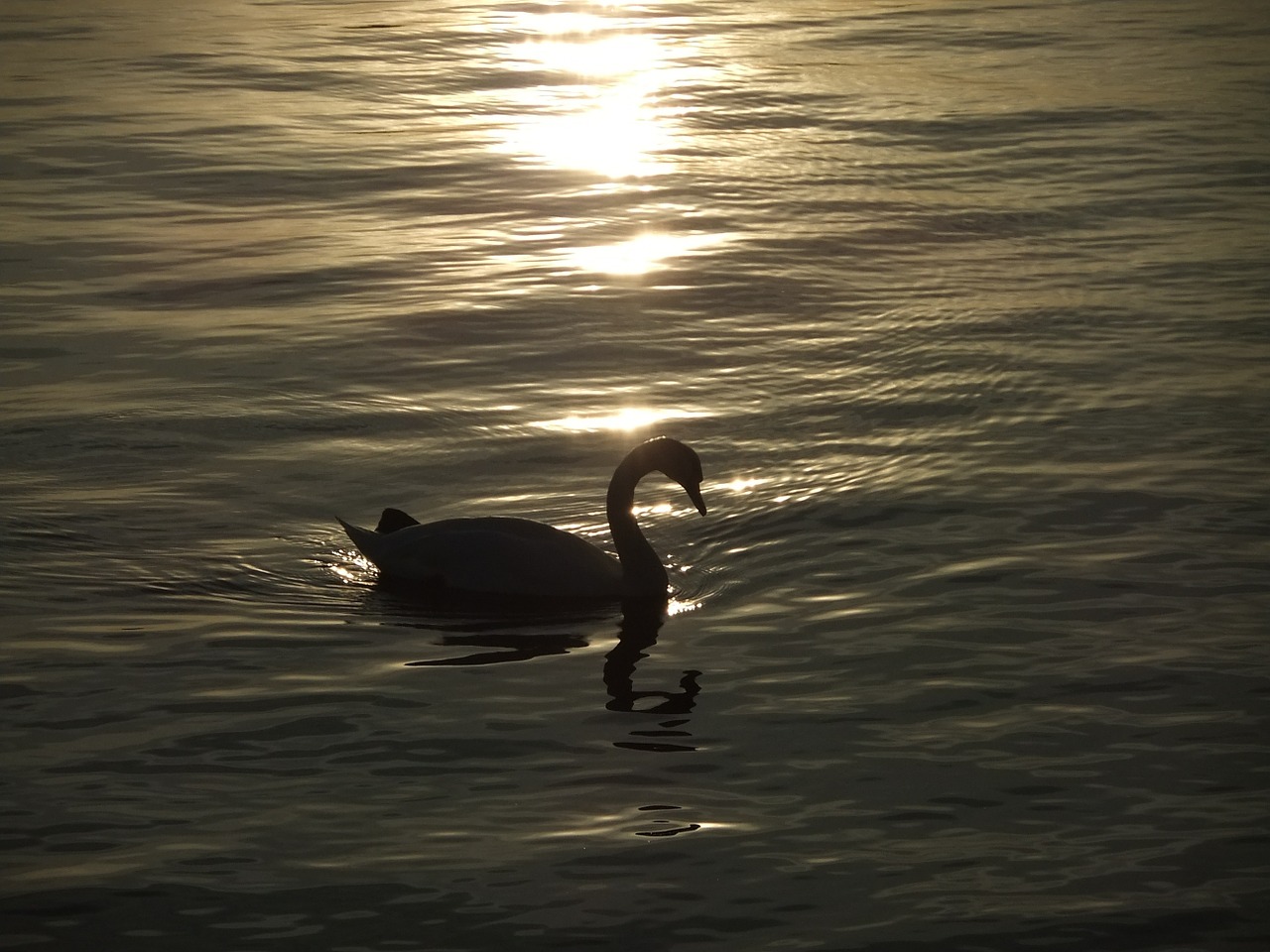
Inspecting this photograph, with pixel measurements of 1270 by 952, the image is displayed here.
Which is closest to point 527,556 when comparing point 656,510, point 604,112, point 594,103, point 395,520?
point 395,520

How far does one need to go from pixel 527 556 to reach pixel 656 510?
75.6 inches

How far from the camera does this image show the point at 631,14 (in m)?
35.0

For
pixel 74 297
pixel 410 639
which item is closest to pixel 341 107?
pixel 74 297

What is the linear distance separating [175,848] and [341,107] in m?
19.2

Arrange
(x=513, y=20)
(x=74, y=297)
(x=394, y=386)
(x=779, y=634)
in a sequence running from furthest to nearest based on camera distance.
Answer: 1. (x=513, y=20)
2. (x=74, y=297)
3. (x=394, y=386)
4. (x=779, y=634)

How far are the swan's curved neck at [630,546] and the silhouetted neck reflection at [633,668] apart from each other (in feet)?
0.36

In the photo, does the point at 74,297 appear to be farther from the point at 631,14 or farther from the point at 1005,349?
the point at 631,14

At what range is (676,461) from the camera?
39.9ft

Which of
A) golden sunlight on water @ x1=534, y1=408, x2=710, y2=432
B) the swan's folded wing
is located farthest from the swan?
golden sunlight on water @ x1=534, y1=408, x2=710, y2=432

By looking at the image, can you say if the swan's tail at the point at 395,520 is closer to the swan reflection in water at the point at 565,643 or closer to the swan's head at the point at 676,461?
the swan reflection in water at the point at 565,643

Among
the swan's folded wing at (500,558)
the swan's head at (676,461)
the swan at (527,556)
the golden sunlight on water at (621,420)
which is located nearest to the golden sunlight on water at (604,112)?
the golden sunlight on water at (621,420)

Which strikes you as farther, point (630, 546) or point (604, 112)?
point (604, 112)

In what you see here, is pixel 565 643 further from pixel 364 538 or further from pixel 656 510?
pixel 656 510

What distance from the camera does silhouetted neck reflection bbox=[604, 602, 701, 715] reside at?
34.1 feet
